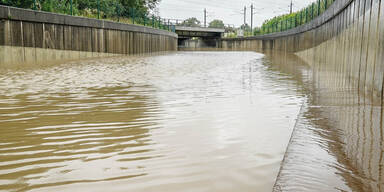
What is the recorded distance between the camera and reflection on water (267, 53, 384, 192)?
213 cm

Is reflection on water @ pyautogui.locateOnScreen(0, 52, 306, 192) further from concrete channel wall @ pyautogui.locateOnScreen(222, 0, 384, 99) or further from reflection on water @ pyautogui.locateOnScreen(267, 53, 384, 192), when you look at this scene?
concrete channel wall @ pyautogui.locateOnScreen(222, 0, 384, 99)

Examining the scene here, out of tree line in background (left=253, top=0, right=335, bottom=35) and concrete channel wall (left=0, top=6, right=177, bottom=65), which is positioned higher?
tree line in background (left=253, top=0, right=335, bottom=35)

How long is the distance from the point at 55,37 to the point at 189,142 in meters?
12.7

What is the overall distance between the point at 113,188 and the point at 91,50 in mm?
15361

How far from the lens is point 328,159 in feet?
8.45

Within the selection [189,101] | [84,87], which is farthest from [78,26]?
[189,101]

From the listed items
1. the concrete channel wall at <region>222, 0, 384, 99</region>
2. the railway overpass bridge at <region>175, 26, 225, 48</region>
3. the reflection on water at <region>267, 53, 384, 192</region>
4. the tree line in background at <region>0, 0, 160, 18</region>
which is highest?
the railway overpass bridge at <region>175, 26, 225, 48</region>

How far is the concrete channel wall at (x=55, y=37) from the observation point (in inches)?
472

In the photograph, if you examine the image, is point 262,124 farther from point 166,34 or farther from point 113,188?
point 166,34

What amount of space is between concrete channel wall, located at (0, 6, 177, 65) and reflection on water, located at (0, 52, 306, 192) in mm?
7231

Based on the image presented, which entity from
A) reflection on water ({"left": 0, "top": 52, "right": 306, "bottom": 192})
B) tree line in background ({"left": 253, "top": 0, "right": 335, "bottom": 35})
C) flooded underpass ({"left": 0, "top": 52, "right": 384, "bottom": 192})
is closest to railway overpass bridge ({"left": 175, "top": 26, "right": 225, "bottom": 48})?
tree line in background ({"left": 253, "top": 0, "right": 335, "bottom": 35})

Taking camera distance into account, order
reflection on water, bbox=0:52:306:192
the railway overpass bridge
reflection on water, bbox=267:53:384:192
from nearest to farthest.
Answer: reflection on water, bbox=267:53:384:192, reflection on water, bbox=0:52:306:192, the railway overpass bridge

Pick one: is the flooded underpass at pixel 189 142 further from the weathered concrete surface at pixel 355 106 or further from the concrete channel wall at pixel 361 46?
the concrete channel wall at pixel 361 46

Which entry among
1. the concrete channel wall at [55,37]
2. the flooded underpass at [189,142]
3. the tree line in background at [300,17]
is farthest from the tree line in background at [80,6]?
the tree line in background at [300,17]
